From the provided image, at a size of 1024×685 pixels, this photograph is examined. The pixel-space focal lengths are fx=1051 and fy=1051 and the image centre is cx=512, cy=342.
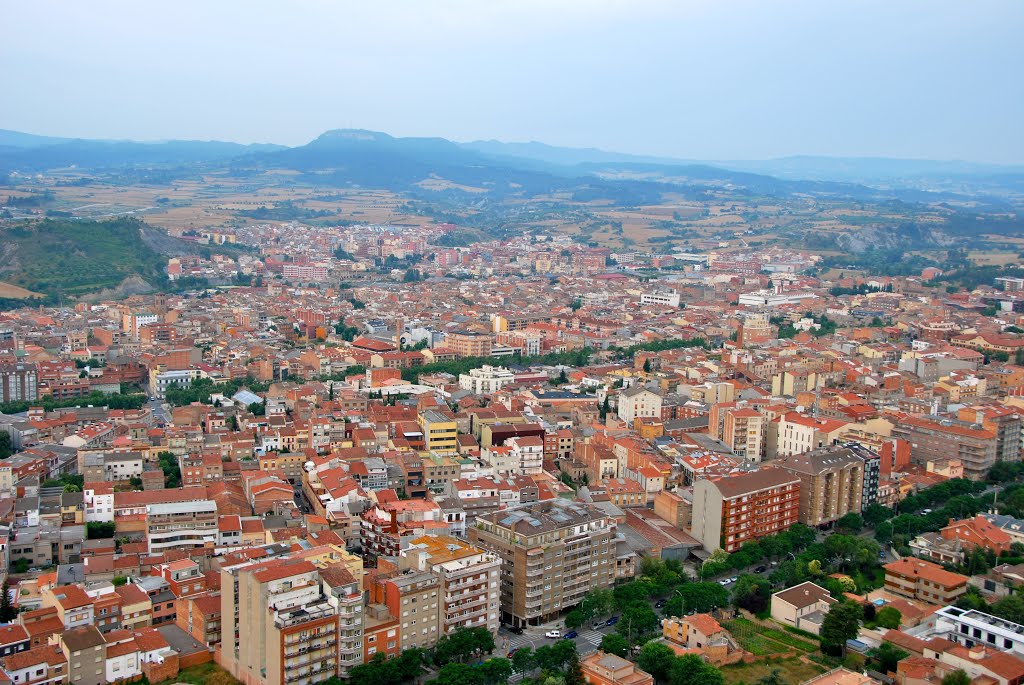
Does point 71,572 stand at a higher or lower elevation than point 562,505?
lower

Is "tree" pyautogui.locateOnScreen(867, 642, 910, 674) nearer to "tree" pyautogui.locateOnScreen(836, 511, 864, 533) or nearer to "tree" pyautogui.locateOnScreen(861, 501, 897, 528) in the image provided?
"tree" pyautogui.locateOnScreen(836, 511, 864, 533)

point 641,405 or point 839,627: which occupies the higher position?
point 641,405

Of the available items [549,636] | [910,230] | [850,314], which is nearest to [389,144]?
[910,230]

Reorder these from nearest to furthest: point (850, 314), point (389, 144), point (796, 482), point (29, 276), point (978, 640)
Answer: point (978, 640), point (796, 482), point (850, 314), point (29, 276), point (389, 144)

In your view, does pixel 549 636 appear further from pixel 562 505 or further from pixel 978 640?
pixel 978 640

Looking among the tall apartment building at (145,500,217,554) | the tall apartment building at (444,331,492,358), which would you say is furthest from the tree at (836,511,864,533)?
the tall apartment building at (444,331,492,358)

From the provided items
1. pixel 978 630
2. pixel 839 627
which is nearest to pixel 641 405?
pixel 839 627

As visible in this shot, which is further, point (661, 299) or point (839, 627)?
point (661, 299)

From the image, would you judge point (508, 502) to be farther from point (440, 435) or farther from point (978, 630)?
point (978, 630)
